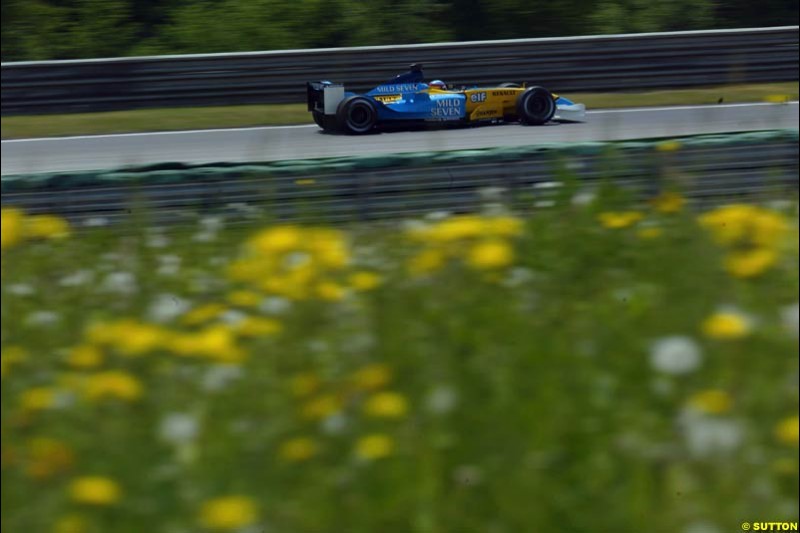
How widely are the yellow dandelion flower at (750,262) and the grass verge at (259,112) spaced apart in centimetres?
391

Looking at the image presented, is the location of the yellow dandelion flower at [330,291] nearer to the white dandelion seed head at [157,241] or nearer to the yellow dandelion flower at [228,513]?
the yellow dandelion flower at [228,513]

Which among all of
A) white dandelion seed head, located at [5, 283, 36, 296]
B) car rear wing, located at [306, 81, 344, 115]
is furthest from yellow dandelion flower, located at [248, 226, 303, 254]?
car rear wing, located at [306, 81, 344, 115]

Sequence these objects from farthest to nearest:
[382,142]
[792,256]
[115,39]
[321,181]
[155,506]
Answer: [115,39], [382,142], [321,181], [792,256], [155,506]

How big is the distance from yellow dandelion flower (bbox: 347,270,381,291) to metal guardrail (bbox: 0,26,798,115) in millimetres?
4444

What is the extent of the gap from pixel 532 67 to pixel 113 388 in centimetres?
599

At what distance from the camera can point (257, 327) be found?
8.59ft

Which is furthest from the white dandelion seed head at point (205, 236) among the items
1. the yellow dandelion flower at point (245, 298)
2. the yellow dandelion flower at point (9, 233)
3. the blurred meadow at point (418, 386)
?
the yellow dandelion flower at point (245, 298)

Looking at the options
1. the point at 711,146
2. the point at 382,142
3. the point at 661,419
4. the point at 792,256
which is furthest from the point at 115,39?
the point at 661,419

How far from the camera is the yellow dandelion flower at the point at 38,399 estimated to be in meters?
2.36

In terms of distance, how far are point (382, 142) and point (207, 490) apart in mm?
5080

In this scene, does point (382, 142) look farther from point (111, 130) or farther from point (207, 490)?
point (207, 490)

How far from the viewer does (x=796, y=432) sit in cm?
222

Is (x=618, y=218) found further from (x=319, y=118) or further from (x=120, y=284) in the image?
(x=319, y=118)

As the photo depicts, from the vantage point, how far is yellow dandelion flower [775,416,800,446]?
2.21 m
